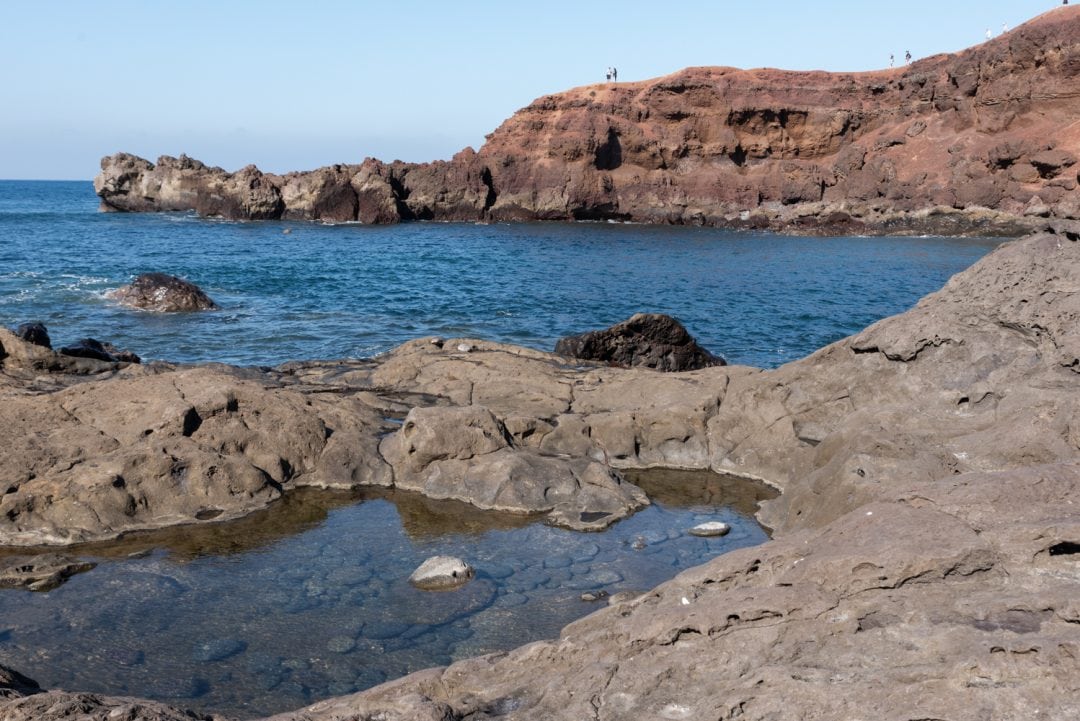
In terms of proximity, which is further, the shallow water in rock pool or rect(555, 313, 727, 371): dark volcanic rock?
rect(555, 313, 727, 371): dark volcanic rock

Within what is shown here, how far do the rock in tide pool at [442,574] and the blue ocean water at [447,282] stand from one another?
13.0m

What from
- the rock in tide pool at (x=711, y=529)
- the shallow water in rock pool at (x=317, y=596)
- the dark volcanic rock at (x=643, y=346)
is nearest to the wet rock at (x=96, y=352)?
the shallow water in rock pool at (x=317, y=596)

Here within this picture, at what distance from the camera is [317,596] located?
8.95 metres

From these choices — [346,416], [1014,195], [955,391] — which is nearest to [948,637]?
[955,391]

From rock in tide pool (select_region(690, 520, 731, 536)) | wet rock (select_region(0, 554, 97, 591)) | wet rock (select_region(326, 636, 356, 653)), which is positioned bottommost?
wet rock (select_region(326, 636, 356, 653))

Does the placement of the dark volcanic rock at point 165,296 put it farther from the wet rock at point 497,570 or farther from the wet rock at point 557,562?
the wet rock at point 557,562

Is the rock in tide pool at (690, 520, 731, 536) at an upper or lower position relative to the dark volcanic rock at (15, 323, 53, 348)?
lower

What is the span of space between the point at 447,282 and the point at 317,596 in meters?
31.1

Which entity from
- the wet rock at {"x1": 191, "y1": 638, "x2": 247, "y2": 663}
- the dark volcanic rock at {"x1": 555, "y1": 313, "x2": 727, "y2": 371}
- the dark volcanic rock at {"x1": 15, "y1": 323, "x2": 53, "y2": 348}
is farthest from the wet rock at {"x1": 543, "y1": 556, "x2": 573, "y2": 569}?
the dark volcanic rock at {"x1": 15, "y1": 323, "x2": 53, "y2": 348}

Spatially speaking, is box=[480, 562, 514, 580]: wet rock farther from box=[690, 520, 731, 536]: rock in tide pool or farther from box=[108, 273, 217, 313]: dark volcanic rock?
box=[108, 273, 217, 313]: dark volcanic rock

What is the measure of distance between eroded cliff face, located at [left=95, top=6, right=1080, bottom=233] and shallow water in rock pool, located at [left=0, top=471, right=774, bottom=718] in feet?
200

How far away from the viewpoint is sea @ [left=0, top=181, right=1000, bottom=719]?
25.8 feet

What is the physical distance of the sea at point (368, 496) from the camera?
785 centimetres

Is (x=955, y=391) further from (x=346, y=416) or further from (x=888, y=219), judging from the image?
(x=888, y=219)
